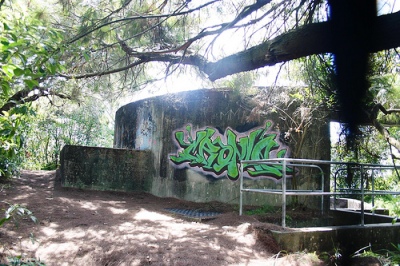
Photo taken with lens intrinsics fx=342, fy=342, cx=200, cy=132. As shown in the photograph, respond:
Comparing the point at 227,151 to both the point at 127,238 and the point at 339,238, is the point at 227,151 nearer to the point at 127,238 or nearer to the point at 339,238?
the point at 339,238

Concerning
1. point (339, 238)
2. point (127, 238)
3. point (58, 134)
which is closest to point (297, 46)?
point (339, 238)

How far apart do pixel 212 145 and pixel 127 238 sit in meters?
4.52

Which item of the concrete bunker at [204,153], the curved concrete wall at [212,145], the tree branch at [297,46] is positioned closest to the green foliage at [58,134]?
the concrete bunker at [204,153]

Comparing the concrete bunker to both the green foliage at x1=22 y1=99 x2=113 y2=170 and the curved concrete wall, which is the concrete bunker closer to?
the curved concrete wall

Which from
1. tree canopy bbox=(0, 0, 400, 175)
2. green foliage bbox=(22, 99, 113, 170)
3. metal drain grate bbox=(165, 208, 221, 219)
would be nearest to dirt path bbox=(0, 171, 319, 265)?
metal drain grate bbox=(165, 208, 221, 219)

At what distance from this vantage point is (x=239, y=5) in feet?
15.3

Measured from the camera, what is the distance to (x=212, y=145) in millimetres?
8805

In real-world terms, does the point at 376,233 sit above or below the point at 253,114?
below

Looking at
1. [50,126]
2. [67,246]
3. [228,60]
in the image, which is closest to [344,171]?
[228,60]

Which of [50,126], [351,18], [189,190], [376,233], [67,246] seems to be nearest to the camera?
[351,18]

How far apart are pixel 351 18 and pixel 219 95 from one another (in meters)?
7.04

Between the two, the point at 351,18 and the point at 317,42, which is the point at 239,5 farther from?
the point at 351,18

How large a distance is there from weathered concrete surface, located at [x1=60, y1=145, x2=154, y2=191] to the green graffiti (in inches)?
47.8

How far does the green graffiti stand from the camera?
831 centimetres
